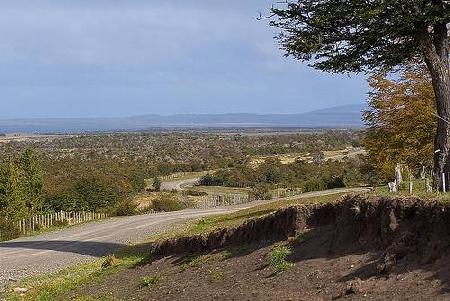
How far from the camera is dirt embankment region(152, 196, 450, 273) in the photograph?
33.9ft

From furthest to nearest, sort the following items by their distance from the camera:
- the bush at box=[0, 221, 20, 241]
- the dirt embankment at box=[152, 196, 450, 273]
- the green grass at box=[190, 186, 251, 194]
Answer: the green grass at box=[190, 186, 251, 194]
the bush at box=[0, 221, 20, 241]
the dirt embankment at box=[152, 196, 450, 273]

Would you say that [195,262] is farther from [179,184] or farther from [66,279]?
[179,184]

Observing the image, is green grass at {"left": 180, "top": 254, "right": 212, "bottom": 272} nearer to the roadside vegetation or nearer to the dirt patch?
the dirt patch

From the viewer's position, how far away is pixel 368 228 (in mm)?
11945

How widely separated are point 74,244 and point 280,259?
66.4 feet

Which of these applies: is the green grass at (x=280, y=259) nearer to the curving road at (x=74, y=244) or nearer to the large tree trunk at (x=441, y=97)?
the large tree trunk at (x=441, y=97)

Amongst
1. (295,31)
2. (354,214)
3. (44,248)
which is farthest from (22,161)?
(354,214)

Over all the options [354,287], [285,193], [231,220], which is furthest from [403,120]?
[285,193]

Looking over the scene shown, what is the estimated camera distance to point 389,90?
31484 mm

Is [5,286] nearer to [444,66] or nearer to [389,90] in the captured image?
[444,66]

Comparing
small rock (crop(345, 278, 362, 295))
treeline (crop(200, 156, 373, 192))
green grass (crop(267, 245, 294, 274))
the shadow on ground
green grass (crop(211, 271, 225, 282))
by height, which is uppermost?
small rock (crop(345, 278, 362, 295))

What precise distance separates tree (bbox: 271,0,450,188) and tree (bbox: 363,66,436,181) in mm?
12478

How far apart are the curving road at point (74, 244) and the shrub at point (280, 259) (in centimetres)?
1132

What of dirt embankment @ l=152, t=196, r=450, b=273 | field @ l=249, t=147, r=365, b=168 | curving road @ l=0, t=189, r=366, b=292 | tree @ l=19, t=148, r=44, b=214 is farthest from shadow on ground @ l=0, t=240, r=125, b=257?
field @ l=249, t=147, r=365, b=168
